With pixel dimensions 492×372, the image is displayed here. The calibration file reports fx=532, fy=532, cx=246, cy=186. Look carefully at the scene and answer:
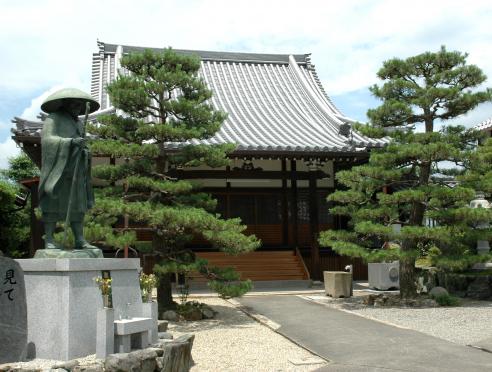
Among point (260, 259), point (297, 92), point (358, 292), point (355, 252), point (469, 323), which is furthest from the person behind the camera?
point (297, 92)

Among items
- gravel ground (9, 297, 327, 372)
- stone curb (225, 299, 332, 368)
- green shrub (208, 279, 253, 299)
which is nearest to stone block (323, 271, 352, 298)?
stone curb (225, 299, 332, 368)

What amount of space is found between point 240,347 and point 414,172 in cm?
687

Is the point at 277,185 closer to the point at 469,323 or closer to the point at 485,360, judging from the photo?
the point at 469,323

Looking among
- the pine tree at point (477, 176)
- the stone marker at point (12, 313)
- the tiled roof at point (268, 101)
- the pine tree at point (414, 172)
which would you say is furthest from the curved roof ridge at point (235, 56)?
→ the stone marker at point (12, 313)

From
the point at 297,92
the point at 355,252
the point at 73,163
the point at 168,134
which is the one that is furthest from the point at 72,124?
the point at 297,92

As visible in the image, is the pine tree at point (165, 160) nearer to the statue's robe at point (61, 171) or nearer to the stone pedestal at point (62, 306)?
the statue's robe at point (61, 171)

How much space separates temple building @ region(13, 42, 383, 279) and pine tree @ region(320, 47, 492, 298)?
2.90 m

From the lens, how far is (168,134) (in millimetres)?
10086

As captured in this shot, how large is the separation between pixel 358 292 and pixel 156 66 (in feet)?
27.7

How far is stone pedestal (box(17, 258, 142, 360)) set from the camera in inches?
229

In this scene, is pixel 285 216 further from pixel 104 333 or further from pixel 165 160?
pixel 104 333

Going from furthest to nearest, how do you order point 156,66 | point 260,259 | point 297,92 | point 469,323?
1. point 297,92
2. point 260,259
3. point 156,66
4. point 469,323

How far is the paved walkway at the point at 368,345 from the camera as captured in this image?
652 cm

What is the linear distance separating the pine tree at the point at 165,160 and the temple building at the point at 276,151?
12.4 ft
